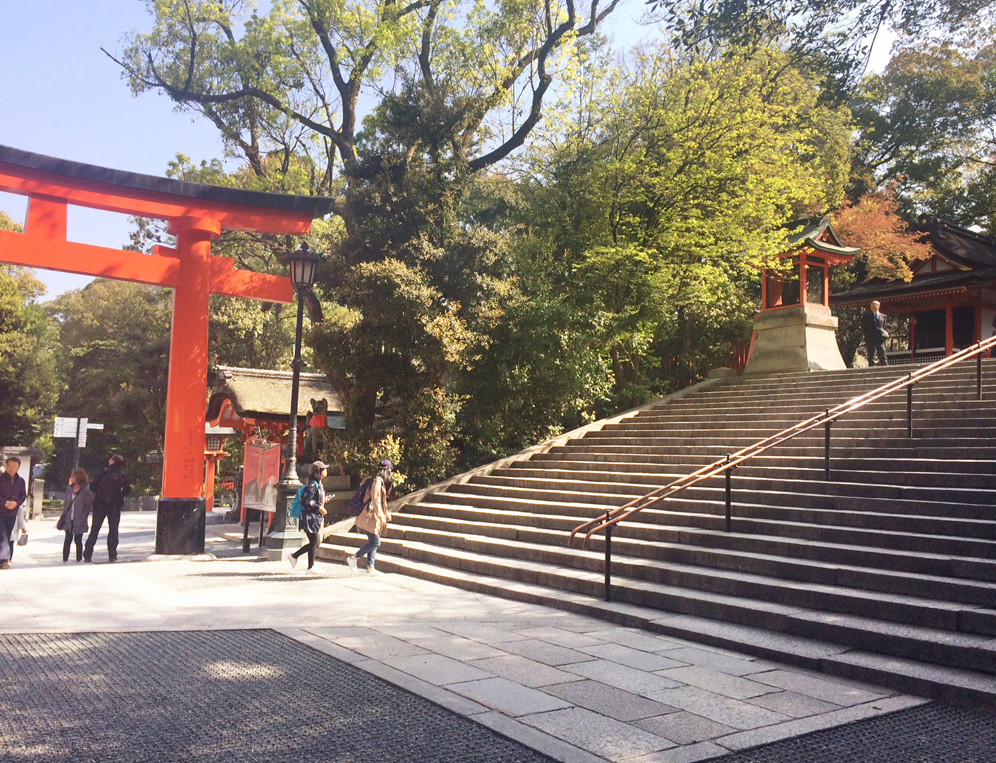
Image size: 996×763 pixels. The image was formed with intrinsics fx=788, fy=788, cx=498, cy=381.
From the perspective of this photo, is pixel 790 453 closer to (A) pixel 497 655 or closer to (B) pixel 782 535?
(B) pixel 782 535

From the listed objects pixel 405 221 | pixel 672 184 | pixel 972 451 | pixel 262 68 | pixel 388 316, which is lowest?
pixel 972 451

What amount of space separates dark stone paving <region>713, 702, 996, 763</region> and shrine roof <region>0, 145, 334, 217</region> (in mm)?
11497

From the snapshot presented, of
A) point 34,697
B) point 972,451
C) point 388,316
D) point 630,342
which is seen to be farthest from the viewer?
point 630,342

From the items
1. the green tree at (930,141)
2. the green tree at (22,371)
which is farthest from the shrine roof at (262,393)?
the green tree at (930,141)

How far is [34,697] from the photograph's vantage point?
504 centimetres

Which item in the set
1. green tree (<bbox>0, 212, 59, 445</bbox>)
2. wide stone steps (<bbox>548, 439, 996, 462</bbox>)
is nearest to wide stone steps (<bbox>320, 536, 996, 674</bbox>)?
wide stone steps (<bbox>548, 439, 996, 462</bbox>)

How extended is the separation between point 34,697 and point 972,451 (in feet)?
33.0

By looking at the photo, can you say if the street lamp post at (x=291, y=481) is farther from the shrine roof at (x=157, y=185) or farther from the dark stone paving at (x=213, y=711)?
the dark stone paving at (x=213, y=711)

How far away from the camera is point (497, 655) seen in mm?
6367

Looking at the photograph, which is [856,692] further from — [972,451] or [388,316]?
[388,316]

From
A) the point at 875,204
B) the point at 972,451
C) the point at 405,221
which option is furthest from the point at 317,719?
the point at 875,204

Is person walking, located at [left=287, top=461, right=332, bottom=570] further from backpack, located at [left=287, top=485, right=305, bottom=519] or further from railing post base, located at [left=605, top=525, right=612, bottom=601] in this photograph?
railing post base, located at [left=605, top=525, right=612, bottom=601]

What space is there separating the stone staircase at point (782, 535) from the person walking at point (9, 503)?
14.6ft

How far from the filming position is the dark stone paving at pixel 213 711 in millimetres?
4199
